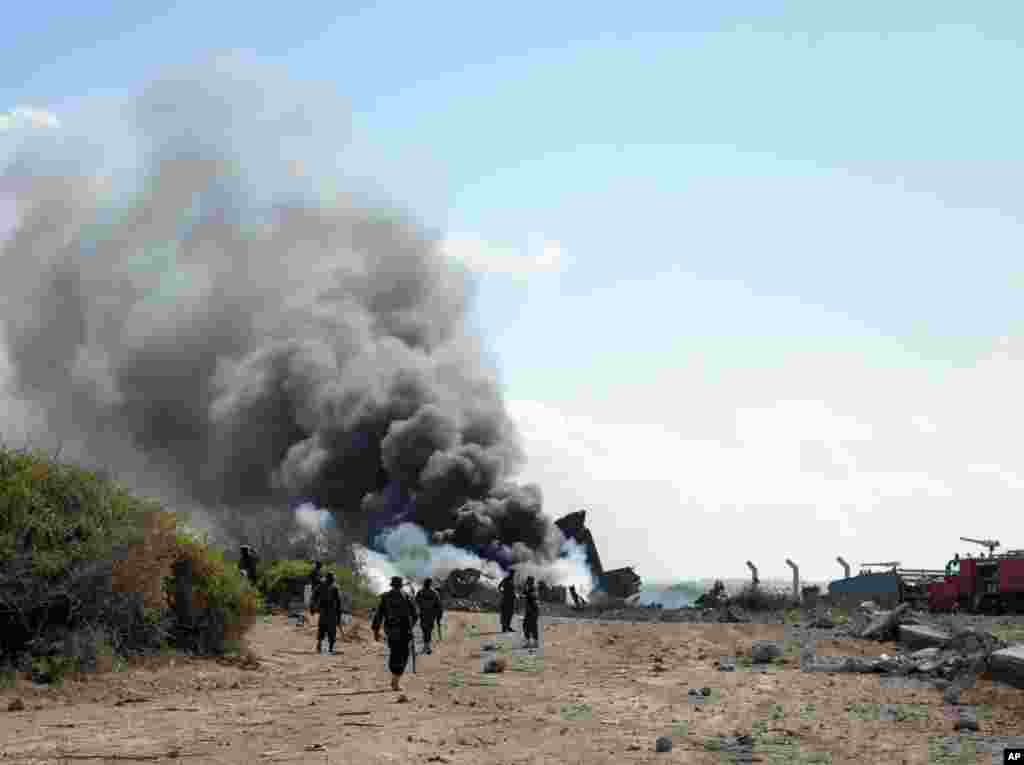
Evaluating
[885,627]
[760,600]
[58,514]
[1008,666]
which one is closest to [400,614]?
[58,514]

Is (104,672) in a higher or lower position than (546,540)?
lower

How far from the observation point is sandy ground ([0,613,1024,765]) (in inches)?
482

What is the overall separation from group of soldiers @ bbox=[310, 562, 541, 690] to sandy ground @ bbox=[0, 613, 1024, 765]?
0.65 metres

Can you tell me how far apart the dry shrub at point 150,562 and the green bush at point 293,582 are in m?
12.8

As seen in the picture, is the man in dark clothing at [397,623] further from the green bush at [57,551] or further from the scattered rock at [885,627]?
the scattered rock at [885,627]

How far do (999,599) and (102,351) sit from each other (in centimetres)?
6522

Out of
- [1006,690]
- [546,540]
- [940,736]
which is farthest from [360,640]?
[546,540]

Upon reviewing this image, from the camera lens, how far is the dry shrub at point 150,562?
754 inches

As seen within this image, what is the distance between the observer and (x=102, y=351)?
283 ft

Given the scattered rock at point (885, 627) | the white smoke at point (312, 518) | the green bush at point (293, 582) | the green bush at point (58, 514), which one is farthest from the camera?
the white smoke at point (312, 518)

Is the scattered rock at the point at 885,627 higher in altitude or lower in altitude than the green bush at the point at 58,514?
lower

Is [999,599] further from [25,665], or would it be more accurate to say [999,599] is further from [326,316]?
[326,316]

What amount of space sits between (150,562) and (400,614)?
14.4ft

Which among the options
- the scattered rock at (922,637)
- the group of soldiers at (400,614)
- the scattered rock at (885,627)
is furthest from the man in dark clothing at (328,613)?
the scattered rock at (885,627)
